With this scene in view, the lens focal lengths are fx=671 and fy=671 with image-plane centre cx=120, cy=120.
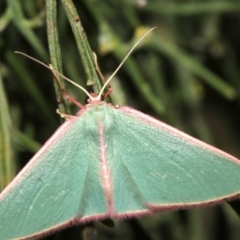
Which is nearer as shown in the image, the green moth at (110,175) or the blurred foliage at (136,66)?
the green moth at (110,175)

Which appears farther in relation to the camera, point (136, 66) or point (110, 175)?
point (136, 66)

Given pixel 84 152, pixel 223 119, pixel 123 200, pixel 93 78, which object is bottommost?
pixel 223 119

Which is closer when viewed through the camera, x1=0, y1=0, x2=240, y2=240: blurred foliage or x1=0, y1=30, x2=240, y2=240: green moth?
x1=0, y1=30, x2=240, y2=240: green moth

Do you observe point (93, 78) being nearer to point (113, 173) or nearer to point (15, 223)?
point (113, 173)

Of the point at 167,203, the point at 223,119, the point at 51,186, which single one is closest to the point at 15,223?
the point at 51,186

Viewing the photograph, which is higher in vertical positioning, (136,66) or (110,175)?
(136,66)

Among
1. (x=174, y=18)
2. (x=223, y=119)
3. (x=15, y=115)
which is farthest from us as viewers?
(x=223, y=119)

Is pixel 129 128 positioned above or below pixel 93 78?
below

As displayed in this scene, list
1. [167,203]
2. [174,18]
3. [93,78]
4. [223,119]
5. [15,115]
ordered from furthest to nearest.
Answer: [223,119], [174,18], [15,115], [167,203], [93,78]
